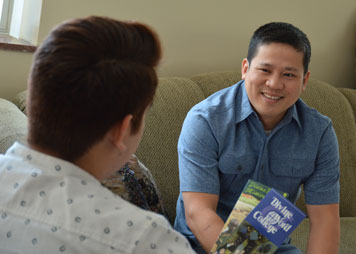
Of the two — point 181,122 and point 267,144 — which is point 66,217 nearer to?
point 267,144

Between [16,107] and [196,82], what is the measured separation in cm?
79

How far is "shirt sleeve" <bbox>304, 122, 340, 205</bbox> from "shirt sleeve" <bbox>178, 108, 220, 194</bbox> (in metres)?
0.31

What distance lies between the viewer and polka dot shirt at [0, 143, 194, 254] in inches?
33.7

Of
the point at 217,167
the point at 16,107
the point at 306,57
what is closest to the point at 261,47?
the point at 306,57

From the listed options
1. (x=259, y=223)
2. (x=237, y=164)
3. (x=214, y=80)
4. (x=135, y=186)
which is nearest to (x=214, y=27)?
(x=214, y=80)

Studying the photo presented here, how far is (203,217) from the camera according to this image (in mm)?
1565

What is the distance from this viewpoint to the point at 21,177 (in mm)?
906

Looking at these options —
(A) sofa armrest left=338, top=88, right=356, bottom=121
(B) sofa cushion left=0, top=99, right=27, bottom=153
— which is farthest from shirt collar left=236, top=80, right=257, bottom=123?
(A) sofa armrest left=338, top=88, right=356, bottom=121

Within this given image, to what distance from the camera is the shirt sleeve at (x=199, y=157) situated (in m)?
1.63

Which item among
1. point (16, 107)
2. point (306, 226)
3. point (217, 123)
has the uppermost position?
point (217, 123)

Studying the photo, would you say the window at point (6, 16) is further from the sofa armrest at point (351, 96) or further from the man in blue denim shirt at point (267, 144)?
the sofa armrest at point (351, 96)

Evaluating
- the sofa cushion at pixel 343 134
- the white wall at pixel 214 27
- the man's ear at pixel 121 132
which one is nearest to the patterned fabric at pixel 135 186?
the man's ear at pixel 121 132

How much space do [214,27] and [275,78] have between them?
0.98 metres

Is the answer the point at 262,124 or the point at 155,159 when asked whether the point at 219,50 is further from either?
the point at 262,124
